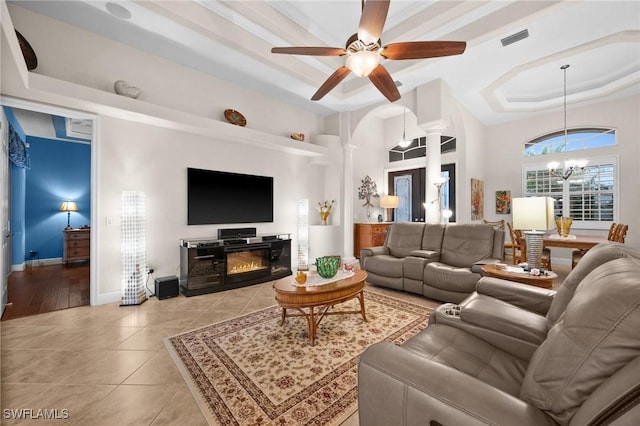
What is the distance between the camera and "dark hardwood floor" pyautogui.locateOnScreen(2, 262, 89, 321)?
3.25 metres

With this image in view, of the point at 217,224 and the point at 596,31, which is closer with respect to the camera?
the point at 596,31

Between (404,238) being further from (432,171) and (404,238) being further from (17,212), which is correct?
(17,212)

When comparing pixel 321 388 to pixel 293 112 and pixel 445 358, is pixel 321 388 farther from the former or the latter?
pixel 293 112

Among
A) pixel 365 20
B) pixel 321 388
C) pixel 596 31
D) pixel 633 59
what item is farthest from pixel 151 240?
pixel 633 59

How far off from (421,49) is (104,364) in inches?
149

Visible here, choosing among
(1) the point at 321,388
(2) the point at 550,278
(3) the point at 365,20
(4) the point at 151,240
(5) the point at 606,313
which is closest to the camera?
(5) the point at 606,313

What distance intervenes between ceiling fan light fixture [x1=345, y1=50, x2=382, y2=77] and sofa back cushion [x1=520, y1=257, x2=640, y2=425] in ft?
7.39

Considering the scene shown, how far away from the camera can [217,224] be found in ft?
15.0

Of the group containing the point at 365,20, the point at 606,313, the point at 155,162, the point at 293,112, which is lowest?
the point at 606,313

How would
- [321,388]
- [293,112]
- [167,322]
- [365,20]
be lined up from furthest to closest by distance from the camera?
[293,112], [167,322], [365,20], [321,388]

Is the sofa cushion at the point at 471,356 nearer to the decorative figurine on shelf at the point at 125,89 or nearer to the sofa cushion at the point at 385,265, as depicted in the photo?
the sofa cushion at the point at 385,265

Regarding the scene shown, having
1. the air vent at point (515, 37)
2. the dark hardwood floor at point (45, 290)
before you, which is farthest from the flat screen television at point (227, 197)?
the air vent at point (515, 37)

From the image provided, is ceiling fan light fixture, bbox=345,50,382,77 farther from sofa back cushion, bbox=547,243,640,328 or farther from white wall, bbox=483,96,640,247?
white wall, bbox=483,96,640,247

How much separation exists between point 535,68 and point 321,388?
5.95m
